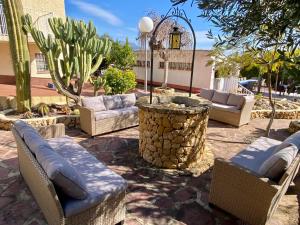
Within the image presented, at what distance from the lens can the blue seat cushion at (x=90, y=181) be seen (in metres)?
2.42

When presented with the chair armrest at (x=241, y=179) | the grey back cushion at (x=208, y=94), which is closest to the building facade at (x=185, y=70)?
the grey back cushion at (x=208, y=94)

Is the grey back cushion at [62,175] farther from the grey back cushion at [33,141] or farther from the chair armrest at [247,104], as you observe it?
the chair armrest at [247,104]

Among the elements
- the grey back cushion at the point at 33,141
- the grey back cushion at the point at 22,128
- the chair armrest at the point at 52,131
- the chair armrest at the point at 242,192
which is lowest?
the chair armrest at the point at 242,192

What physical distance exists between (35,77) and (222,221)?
48.3 feet

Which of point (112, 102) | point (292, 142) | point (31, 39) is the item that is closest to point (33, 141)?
point (292, 142)

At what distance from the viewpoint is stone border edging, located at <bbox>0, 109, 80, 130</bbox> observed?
6.22 m

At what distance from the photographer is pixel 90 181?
2.85 meters

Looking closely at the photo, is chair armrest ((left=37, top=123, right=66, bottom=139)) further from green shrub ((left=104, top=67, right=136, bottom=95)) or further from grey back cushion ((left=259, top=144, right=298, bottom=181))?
green shrub ((left=104, top=67, right=136, bottom=95))

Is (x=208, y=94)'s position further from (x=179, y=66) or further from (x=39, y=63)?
(x=39, y=63)

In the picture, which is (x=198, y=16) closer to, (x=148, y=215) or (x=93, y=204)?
(x=93, y=204)

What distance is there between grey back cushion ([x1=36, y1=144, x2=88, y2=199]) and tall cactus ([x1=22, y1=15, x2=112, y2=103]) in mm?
5144

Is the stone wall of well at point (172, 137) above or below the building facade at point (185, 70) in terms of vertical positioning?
below

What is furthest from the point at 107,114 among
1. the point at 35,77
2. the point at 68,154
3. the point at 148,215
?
the point at 35,77

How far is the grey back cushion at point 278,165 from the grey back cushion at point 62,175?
7.83ft
